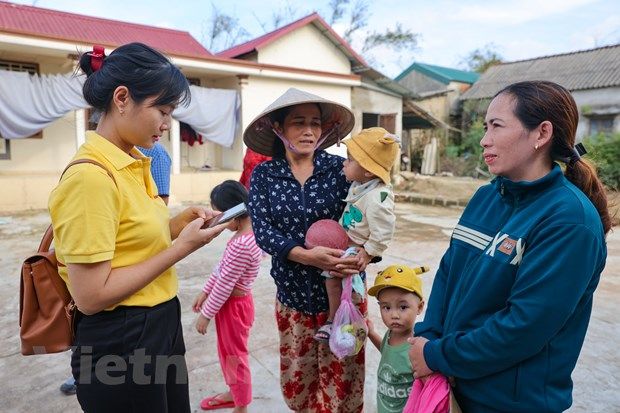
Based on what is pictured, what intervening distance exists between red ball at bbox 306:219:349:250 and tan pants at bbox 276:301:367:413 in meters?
0.34

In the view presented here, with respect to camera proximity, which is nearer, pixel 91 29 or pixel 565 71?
pixel 91 29

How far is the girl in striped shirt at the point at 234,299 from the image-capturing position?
86.5 inches

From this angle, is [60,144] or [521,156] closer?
[521,156]

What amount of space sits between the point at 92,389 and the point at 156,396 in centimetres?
20

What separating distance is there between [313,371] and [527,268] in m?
1.21

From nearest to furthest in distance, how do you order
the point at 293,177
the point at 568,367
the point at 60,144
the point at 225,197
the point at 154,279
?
the point at 568,367, the point at 154,279, the point at 293,177, the point at 225,197, the point at 60,144

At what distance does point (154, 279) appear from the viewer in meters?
1.33

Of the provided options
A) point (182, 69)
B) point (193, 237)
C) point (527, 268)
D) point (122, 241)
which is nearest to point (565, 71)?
point (182, 69)

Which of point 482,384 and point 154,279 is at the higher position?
point 154,279

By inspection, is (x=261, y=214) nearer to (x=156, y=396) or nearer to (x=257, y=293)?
(x=156, y=396)

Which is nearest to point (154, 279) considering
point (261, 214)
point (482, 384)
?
point (261, 214)

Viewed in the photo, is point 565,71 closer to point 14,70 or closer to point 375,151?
point 14,70

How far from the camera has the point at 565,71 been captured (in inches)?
666

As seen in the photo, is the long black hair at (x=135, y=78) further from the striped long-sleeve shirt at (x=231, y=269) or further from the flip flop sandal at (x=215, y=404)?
the flip flop sandal at (x=215, y=404)
